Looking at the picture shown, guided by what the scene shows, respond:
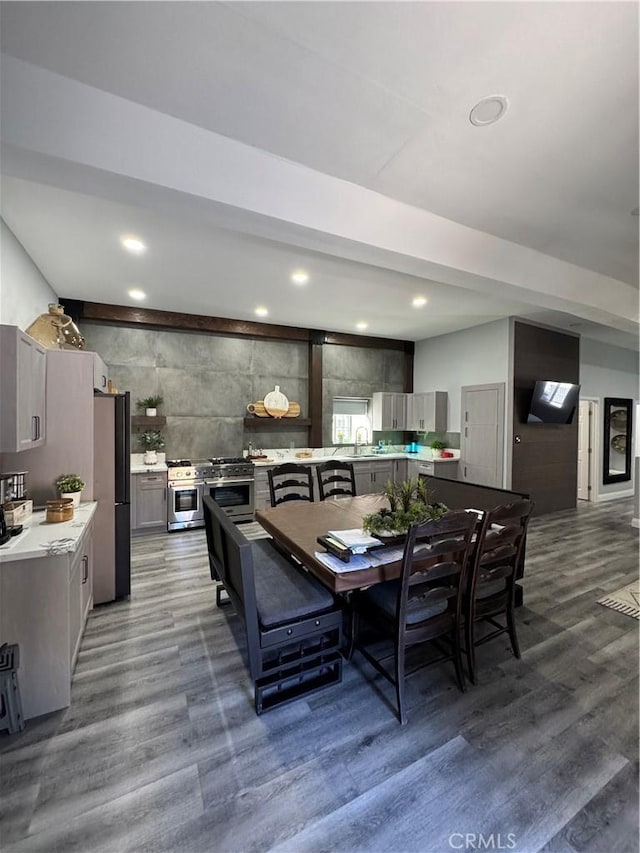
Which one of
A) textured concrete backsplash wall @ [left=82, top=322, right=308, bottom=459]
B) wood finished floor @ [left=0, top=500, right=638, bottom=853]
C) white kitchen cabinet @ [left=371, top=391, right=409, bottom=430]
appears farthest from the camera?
white kitchen cabinet @ [left=371, top=391, right=409, bottom=430]

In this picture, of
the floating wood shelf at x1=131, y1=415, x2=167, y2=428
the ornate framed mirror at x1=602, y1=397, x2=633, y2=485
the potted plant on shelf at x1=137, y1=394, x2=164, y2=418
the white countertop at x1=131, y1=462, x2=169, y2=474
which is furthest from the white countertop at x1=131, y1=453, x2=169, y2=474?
the ornate framed mirror at x1=602, y1=397, x2=633, y2=485

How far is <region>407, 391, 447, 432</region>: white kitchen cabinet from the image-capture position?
6.21m

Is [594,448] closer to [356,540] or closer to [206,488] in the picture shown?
[356,540]

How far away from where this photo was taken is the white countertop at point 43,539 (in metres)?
1.82

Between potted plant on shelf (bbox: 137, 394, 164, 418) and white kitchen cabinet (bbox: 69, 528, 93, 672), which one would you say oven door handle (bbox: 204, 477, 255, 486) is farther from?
white kitchen cabinet (bbox: 69, 528, 93, 672)

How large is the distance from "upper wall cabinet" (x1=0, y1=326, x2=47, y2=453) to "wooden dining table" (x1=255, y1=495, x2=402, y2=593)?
164 centimetres

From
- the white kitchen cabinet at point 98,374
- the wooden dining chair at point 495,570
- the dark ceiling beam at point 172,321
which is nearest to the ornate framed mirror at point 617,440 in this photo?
the dark ceiling beam at point 172,321

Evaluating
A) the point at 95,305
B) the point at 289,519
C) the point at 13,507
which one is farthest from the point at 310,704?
the point at 95,305

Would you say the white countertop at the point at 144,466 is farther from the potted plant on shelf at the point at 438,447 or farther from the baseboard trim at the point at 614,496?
the baseboard trim at the point at 614,496

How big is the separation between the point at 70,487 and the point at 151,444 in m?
2.51

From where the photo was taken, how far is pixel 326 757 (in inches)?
63.9

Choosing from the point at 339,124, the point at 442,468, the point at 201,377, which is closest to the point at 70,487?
the point at 339,124

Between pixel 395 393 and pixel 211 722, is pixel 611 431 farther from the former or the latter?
pixel 211 722

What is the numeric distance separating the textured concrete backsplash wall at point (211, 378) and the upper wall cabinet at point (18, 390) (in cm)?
287
